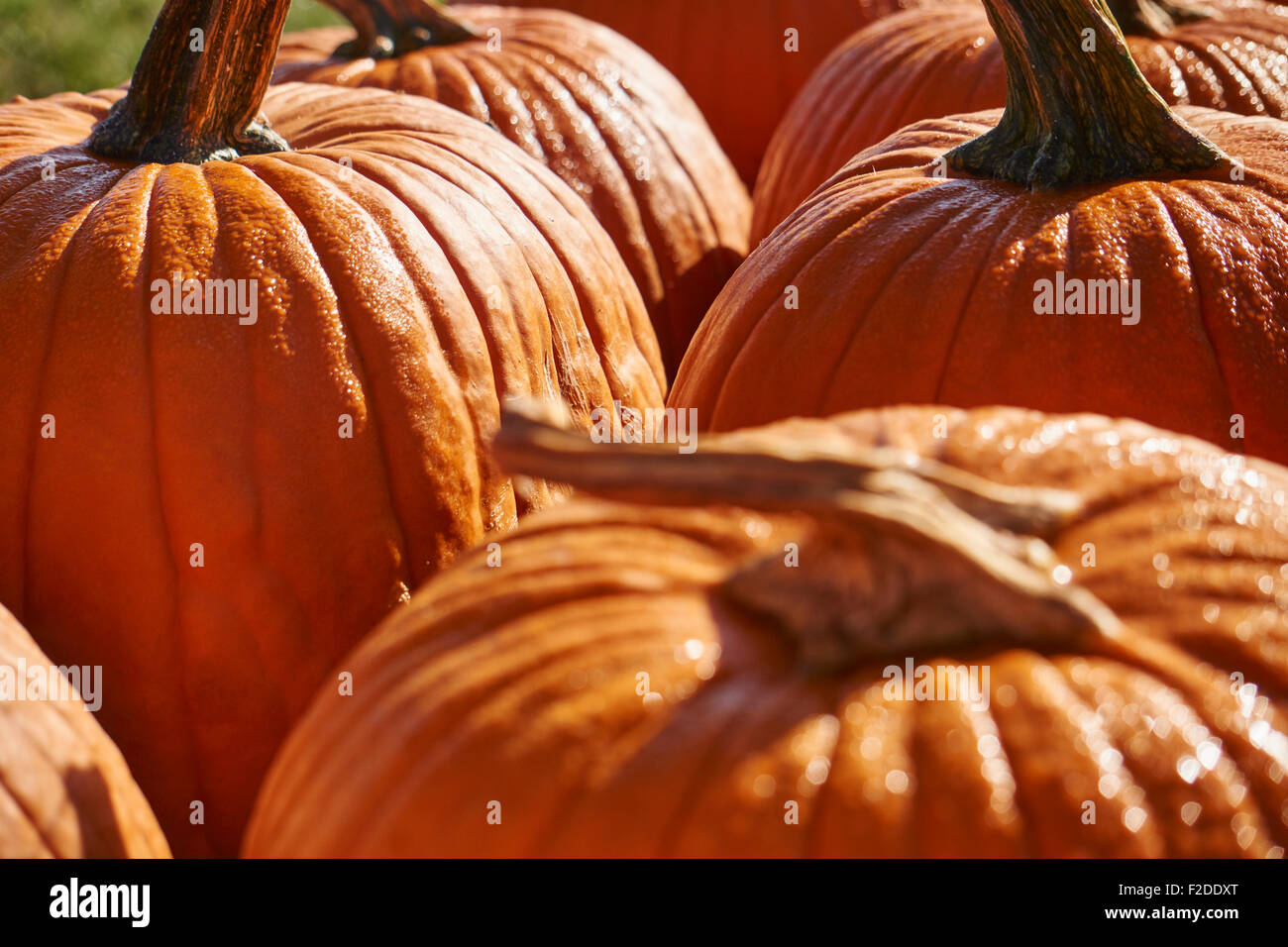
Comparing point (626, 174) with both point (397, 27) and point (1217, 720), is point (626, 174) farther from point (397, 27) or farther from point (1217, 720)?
point (1217, 720)

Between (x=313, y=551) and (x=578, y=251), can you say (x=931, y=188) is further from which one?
(x=313, y=551)

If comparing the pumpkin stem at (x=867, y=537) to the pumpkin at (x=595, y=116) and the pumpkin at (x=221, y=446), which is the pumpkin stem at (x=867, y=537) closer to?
the pumpkin at (x=221, y=446)

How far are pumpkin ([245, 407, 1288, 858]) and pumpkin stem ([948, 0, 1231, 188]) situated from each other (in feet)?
2.37

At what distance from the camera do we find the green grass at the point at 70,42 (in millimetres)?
5191

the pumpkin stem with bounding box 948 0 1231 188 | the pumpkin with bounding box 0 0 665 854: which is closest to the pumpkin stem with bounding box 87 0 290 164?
the pumpkin with bounding box 0 0 665 854

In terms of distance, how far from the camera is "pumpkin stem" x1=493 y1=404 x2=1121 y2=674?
913mm

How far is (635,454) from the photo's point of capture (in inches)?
37.4

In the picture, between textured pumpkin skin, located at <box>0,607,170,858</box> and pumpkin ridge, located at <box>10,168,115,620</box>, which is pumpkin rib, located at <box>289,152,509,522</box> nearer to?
pumpkin ridge, located at <box>10,168,115,620</box>

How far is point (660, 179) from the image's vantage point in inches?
97.4

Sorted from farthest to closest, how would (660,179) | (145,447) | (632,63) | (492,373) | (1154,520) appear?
(632,63), (660,179), (492,373), (145,447), (1154,520)

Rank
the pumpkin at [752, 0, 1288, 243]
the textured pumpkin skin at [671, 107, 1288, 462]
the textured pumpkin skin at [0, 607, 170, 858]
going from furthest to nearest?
the pumpkin at [752, 0, 1288, 243] < the textured pumpkin skin at [671, 107, 1288, 462] < the textured pumpkin skin at [0, 607, 170, 858]

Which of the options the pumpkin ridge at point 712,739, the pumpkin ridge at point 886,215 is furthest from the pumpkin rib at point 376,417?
the pumpkin ridge at point 712,739

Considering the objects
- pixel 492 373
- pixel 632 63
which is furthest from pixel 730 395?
pixel 632 63

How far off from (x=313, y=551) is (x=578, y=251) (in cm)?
63
